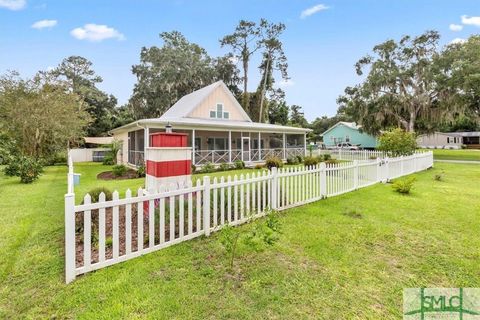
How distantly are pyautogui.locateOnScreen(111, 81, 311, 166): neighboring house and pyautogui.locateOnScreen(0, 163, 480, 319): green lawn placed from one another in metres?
11.5

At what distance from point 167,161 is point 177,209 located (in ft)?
2.92

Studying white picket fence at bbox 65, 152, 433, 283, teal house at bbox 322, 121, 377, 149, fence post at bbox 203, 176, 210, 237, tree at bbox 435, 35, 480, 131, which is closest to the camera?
white picket fence at bbox 65, 152, 433, 283

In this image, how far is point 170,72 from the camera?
97.2ft

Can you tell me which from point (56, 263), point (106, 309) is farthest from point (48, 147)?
point (106, 309)

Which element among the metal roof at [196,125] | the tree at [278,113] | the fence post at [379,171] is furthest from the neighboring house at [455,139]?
the fence post at [379,171]

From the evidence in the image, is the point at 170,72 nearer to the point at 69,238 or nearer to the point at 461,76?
the point at 461,76

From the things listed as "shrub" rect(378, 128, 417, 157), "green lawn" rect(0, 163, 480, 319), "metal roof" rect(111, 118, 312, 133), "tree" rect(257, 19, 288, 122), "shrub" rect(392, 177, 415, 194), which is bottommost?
"green lawn" rect(0, 163, 480, 319)

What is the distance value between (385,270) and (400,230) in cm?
181

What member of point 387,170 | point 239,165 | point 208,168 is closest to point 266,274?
point 387,170

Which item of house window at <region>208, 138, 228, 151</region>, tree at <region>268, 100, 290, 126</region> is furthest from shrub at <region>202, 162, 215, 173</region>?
tree at <region>268, 100, 290, 126</region>

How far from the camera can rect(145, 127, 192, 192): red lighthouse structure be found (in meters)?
4.76

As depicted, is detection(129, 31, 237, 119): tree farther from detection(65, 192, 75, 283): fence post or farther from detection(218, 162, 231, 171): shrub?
detection(65, 192, 75, 283): fence post

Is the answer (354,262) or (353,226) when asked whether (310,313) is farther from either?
(353,226)

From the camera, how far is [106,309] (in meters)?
A: 2.55
